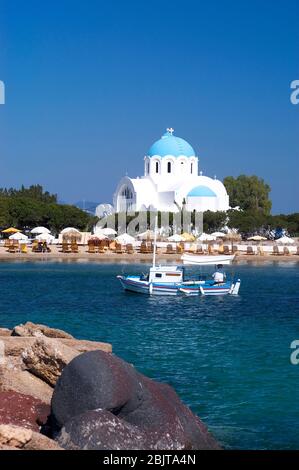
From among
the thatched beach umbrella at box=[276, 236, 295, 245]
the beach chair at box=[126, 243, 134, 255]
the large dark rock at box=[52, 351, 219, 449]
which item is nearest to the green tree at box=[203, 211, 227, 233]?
the thatched beach umbrella at box=[276, 236, 295, 245]

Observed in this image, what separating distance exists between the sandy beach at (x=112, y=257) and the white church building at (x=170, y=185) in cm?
2733

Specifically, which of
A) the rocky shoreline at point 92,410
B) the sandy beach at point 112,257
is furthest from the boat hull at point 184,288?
the rocky shoreline at point 92,410

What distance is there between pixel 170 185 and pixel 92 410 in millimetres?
82242

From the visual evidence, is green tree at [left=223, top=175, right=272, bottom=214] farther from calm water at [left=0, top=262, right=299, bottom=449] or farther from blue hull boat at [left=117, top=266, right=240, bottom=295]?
blue hull boat at [left=117, top=266, right=240, bottom=295]

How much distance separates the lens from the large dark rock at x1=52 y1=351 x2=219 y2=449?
8367 millimetres

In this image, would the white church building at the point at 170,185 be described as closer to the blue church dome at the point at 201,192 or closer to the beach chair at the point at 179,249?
the blue church dome at the point at 201,192

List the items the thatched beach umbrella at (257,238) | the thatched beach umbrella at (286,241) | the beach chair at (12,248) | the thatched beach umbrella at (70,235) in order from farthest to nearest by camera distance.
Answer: the thatched beach umbrella at (257,238) < the thatched beach umbrella at (286,241) < the thatched beach umbrella at (70,235) < the beach chair at (12,248)

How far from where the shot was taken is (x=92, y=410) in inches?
339

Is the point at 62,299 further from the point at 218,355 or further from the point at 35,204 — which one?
the point at 35,204

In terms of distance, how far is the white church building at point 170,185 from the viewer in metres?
85.2

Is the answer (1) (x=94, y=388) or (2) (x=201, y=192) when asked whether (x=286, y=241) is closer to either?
(2) (x=201, y=192)

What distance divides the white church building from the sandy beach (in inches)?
1076

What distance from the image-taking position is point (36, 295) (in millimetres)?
32000

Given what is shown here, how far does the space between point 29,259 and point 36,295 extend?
20.6 metres
